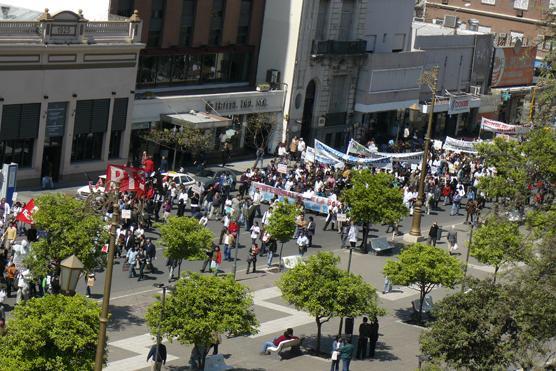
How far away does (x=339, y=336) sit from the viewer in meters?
41.2

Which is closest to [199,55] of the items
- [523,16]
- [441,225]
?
[441,225]

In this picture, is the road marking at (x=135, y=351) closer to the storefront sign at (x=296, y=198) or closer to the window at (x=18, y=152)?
the window at (x=18, y=152)

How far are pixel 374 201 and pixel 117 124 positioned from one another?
586 inches

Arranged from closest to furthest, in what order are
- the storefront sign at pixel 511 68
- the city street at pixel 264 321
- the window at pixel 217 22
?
the city street at pixel 264 321
the window at pixel 217 22
the storefront sign at pixel 511 68

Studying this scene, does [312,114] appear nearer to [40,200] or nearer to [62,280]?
[40,200]

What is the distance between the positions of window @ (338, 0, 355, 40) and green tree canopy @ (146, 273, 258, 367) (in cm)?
4200

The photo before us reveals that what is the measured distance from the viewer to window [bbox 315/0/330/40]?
76.0 meters

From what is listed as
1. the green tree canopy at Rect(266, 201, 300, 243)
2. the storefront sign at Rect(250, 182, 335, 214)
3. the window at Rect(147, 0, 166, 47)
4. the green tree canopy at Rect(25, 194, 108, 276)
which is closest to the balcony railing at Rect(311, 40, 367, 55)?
the window at Rect(147, 0, 166, 47)

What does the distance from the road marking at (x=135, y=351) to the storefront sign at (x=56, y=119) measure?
20576 millimetres

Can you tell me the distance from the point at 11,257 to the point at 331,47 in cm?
3594

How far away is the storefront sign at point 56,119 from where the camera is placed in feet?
197

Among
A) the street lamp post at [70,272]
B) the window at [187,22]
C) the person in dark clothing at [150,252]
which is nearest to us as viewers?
the street lamp post at [70,272]

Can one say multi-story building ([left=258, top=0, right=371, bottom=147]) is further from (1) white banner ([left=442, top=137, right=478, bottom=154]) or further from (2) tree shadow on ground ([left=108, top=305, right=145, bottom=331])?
(2) tree shadow on ground ([left=108, top=305, right=145, bottom=331])

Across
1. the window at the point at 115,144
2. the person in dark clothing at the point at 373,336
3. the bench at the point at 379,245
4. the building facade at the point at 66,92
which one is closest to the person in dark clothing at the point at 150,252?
the person in dark clothing at the point at 373,336
